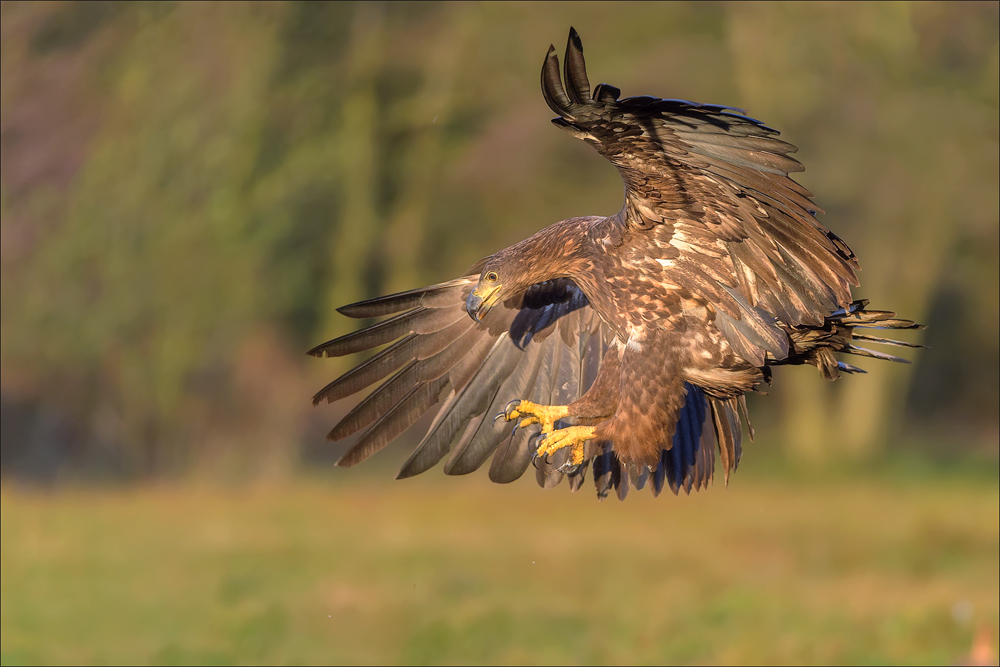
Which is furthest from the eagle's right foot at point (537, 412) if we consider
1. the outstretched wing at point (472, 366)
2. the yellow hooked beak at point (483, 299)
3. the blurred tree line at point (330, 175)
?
the blurred tree line at point (330, 175)

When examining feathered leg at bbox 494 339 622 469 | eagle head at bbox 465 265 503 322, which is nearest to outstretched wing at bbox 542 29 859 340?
feathered leg at bbox 494 339 622 469

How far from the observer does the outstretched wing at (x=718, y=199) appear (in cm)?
442

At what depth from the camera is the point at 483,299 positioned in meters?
5.45

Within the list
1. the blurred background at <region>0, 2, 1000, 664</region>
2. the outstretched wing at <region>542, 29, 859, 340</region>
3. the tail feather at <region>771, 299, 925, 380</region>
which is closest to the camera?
the outstretched wing at <region>542, 29, 859, 340</region>

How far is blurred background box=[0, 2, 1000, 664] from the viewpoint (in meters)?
12.2

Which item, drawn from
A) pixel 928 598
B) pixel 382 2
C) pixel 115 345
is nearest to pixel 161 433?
pixel 115 345

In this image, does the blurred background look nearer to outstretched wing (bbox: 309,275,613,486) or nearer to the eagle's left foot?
outstretched wing (bbox: 309,275,613,486)

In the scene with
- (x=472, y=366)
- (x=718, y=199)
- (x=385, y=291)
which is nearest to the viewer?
(x=718, y=199)

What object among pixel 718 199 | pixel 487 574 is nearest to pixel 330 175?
pixel 487 574

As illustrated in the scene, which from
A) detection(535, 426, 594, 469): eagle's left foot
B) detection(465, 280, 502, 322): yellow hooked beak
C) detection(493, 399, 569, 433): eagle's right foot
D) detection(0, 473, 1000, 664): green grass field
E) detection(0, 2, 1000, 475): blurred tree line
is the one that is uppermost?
detection(0, 2, 1000, 475): blurred tree line

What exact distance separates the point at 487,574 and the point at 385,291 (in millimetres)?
3969

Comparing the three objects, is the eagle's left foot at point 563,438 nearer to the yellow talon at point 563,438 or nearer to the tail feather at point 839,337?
the yellow talon at point 563,438

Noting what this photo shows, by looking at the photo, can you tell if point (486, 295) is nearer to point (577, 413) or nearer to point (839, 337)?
point (577, 413)

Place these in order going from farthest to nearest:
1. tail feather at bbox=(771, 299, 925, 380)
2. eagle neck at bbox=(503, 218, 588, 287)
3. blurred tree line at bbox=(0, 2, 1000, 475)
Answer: blurred tree line at bbox=(0, 2, 1000, 475) < eagle neck at bbox=(503, 218, 588, 287) < tail feather at bbox=(771, 299, 925, 380)
